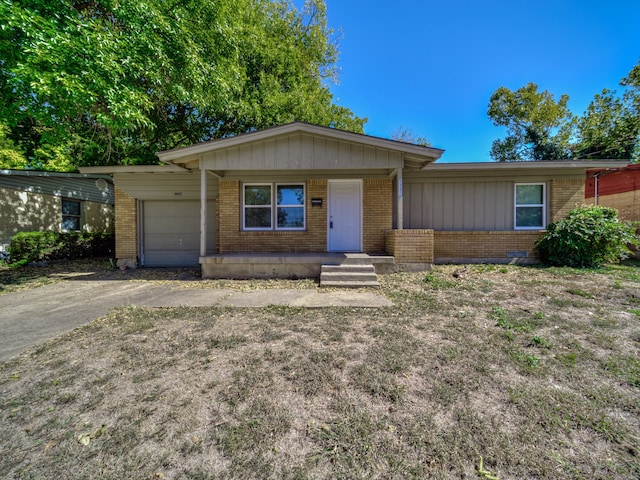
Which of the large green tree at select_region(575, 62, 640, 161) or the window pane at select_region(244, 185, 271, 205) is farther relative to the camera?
the large green tree at select_region(575, 62, 640, 161)

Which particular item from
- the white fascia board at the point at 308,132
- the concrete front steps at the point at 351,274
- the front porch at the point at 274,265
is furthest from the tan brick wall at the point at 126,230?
the concrete front steps at the point at 351,274

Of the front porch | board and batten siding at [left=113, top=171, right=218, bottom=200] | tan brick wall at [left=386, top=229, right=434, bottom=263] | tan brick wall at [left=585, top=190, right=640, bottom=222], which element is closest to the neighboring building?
tan brick wall at [left=585, top=190, right=640, bottom=222]

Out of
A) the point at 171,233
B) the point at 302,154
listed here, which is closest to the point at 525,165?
the point at 302,154

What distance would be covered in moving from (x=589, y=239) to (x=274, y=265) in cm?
835

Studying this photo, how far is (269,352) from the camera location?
9.71ft

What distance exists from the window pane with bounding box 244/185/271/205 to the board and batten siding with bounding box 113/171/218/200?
1.07m

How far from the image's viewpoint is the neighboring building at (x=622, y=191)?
34.3 feet

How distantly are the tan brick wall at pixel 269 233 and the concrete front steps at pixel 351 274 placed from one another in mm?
1811

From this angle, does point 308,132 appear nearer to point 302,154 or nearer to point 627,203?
point 302,154

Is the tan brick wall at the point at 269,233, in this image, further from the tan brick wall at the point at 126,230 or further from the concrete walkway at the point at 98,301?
the tan brick wall at the point at 126,230

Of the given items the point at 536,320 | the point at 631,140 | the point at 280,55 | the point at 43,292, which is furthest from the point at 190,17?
the point at 631,140

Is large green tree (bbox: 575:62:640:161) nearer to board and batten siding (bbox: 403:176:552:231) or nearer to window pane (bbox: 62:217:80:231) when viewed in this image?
board and batten siding (bbox: 403:176:552:231)

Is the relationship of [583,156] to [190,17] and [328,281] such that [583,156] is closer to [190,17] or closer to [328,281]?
[328,281]

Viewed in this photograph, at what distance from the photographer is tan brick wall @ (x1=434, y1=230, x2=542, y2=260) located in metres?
8.31
